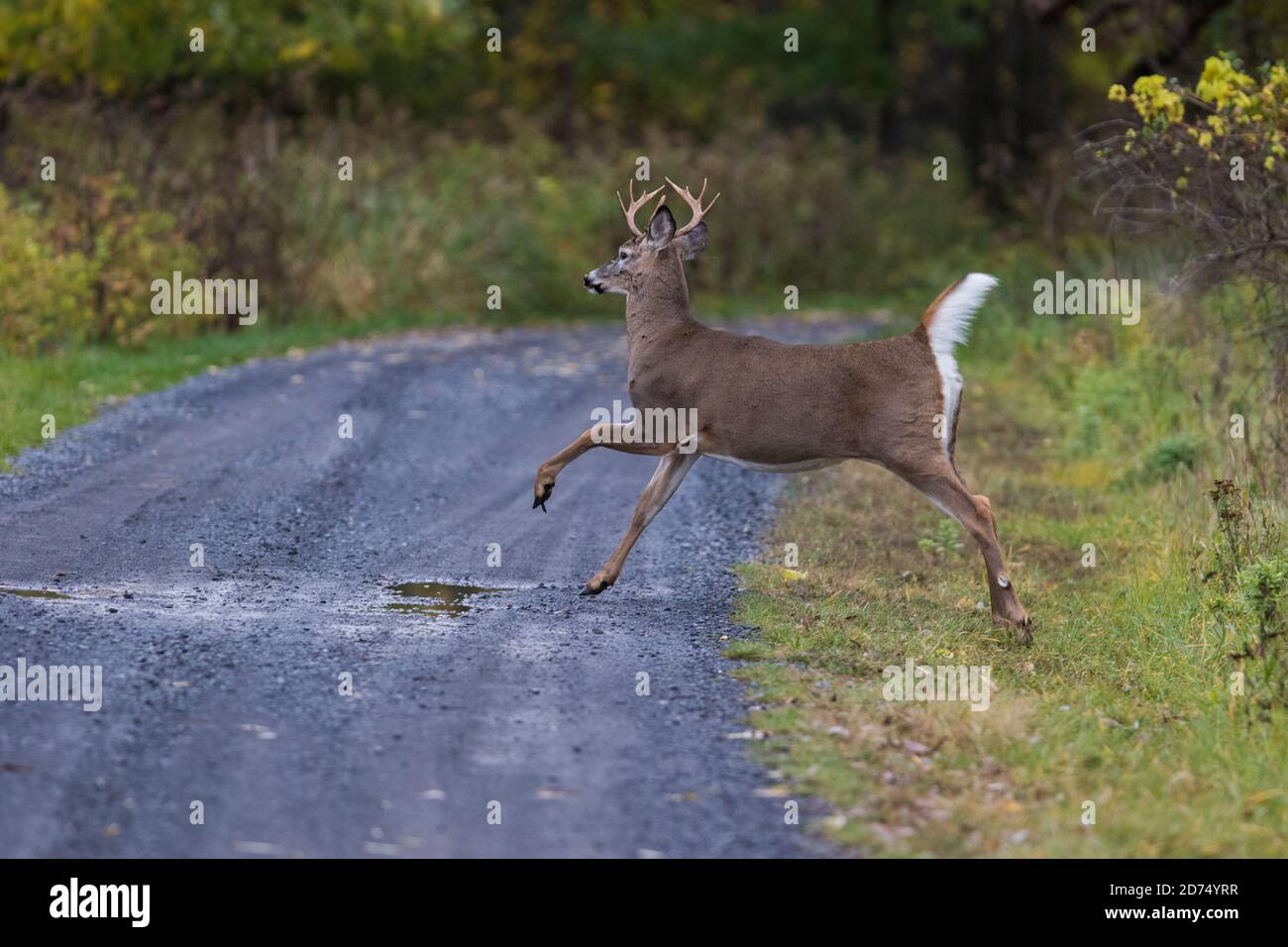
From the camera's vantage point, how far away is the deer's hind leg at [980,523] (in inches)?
321

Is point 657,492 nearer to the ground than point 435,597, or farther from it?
farther from it

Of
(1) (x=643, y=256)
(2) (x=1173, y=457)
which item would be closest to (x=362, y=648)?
(1) (x=643, y=256)

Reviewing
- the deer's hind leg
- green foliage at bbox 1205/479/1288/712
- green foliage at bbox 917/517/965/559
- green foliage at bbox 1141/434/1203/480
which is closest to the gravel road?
green foliage at bbox 917/517/965/559

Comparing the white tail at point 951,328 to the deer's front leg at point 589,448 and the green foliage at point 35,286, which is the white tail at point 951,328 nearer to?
the deer's front leg at point 589,448

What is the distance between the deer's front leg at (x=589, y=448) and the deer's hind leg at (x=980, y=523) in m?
1.30

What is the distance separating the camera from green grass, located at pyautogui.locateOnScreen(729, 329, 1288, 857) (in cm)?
561

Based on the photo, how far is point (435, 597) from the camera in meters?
8.43

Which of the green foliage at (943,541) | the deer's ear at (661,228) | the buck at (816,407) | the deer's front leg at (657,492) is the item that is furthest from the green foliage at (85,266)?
the green foliage at (943,541)

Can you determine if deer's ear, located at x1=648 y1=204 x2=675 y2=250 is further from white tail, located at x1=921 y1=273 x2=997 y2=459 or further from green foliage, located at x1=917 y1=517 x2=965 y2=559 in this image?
green foliage, located at x1=917 y1=517 x2=965 y2=559

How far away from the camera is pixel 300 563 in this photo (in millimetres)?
9008

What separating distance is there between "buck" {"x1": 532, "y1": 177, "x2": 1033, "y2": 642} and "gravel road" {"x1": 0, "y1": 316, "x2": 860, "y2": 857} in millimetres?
738

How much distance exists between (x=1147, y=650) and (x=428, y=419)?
720 centimetres

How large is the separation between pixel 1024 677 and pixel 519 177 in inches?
651

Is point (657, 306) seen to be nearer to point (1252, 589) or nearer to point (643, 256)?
point (643, 256)
